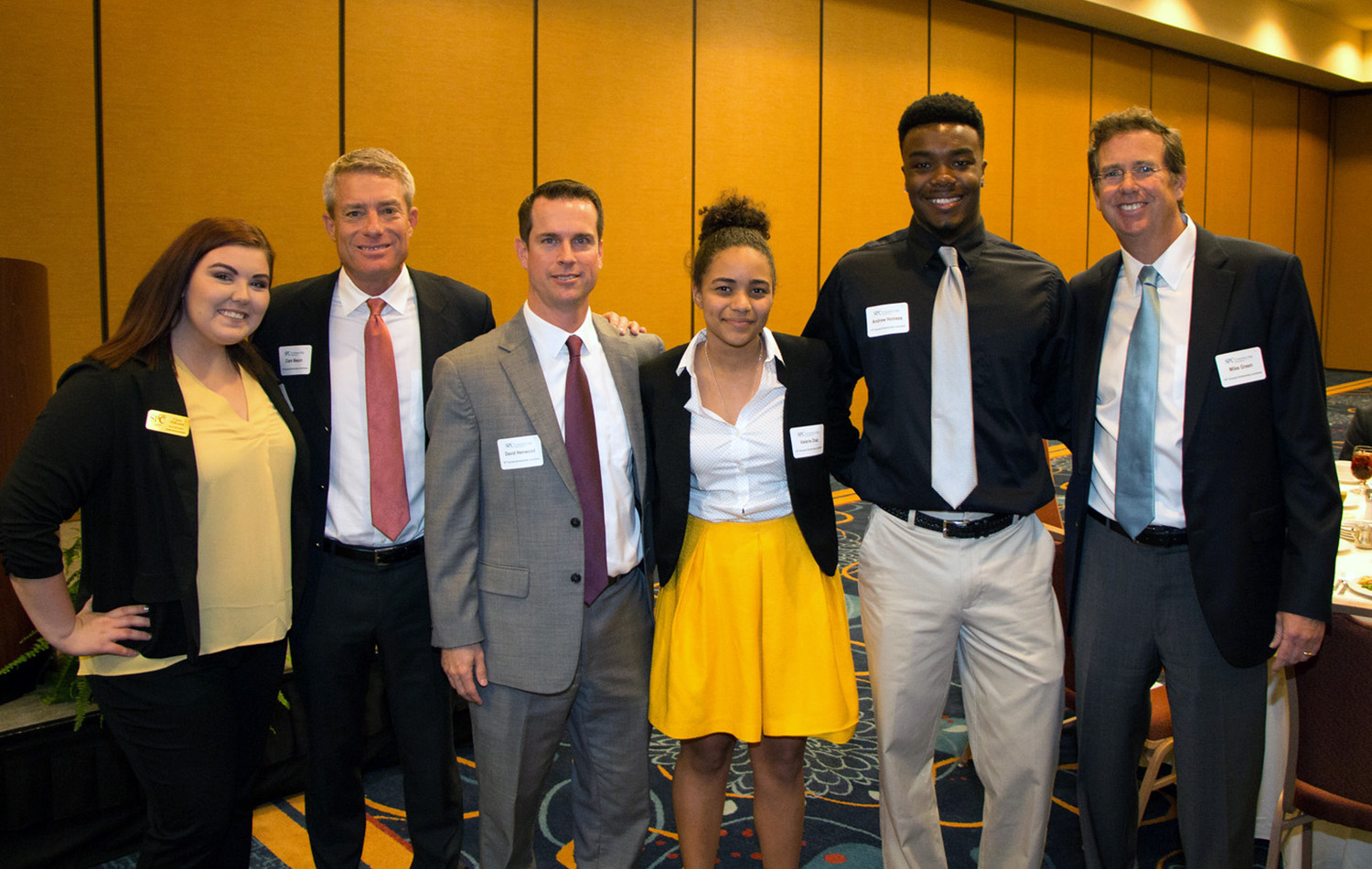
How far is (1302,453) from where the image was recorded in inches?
73.6

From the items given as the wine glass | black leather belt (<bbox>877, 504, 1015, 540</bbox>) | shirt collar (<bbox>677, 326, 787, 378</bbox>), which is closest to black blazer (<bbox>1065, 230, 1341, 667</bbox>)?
black leather belt (<bbox>877, 504, 1015, 540</bbox>)

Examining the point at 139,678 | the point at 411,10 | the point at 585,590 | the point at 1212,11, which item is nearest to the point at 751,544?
the point at 585,590

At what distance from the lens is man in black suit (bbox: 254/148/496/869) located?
2131 mm

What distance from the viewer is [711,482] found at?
206 cm

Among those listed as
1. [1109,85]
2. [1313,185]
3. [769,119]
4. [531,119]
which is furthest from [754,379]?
[1313,185]

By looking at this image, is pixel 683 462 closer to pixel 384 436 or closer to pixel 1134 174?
pixel 384 436

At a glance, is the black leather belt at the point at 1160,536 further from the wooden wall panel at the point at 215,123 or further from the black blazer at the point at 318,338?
the wooden wall panel at the point at 215,123

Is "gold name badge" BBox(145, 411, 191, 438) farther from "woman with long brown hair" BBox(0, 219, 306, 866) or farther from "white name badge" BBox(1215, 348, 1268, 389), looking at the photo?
"white name badge" BBox(1215, 348, 1268, 389)

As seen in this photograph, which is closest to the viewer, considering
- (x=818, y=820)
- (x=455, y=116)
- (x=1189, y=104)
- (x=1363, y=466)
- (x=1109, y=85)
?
(x=818, y=820)

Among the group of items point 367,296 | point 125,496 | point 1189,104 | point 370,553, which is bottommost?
point 370,553

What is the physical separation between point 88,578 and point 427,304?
952mm

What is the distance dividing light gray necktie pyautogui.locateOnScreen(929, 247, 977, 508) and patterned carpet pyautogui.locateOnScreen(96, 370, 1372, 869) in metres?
1.13

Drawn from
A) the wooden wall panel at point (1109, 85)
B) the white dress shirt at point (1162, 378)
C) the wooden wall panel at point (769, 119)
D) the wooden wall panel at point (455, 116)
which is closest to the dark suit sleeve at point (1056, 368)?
the white dress shirt at point (1162, 378)

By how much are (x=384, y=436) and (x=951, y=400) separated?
1.31 metres
